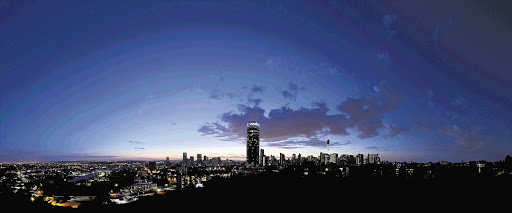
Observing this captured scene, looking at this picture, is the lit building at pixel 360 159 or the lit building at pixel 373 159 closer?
the lit building at pixel 373 159

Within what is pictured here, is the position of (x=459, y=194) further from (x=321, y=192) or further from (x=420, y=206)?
(x=321, y=192)

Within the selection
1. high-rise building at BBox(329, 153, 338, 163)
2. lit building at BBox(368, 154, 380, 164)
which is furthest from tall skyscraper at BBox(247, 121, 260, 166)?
lit building at BBox(368, 154, 380, 164)

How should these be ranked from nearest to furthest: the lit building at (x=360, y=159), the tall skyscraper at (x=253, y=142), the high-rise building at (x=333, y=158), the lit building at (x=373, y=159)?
the lit building at (x=373, y=159)
the lit building at (x=360, y=159)
the high-rise building at (x=333, y=158)
the tall skyscraper at (x=253, y=142)

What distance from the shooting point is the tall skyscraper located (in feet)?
492

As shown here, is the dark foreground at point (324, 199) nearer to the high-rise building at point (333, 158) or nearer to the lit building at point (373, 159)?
the lit building at point (373, 159)

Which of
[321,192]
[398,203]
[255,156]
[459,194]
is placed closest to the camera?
[398,203]

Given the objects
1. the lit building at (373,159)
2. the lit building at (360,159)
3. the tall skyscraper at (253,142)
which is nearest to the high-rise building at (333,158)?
the lit building at (360,159)

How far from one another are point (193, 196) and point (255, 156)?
114 metres

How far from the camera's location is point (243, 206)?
33.7 m

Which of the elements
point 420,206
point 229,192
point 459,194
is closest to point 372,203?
point 420,206

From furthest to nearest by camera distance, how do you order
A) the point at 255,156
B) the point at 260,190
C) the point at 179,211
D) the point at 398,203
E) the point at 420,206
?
the point at 255,156 → the point at 260,190 → the point at 398,203 → the point at 420,206 → the point at 179,211

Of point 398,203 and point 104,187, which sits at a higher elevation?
point 398,203

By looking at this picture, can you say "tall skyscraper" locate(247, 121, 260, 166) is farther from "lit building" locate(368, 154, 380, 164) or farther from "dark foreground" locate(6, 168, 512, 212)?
"dark foreground" locate(6, 168, 512, 212)

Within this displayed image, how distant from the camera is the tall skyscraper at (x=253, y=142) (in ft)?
492
